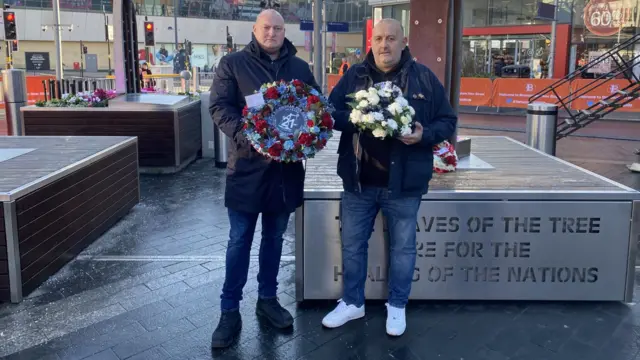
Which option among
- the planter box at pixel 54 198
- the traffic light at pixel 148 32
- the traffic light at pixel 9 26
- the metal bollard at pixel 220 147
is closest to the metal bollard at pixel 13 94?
the metal bollard at pixel 220 147

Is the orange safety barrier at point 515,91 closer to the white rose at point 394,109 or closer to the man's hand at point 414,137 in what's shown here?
the man's hand at point 414,137

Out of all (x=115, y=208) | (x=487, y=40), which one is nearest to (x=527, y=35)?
(x=487, y=40)

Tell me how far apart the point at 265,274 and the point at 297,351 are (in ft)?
2.00

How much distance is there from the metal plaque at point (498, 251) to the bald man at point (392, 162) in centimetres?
36

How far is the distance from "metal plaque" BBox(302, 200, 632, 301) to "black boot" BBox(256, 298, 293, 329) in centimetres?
35

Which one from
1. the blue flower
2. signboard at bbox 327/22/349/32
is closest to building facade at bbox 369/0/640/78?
signboard at bbox 327/22/349/32

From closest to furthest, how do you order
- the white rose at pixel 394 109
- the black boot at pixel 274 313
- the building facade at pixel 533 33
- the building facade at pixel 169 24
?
the white rose at pixel 394 109 → the black boot at pixel 274 313 → the building facade at pixel 533 33 → the building facade at pixel 169 24

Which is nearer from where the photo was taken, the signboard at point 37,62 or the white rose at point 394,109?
the white rose at point 394,109

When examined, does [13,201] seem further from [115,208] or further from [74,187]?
[115,208]

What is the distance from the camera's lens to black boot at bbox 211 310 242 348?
371 centimetres

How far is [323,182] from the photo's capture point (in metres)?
4.59

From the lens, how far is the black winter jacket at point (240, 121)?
3.67 meters

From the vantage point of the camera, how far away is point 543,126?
9086 millimetres

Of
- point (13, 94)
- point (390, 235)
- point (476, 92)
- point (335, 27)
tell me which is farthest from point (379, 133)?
point (335, 27)
